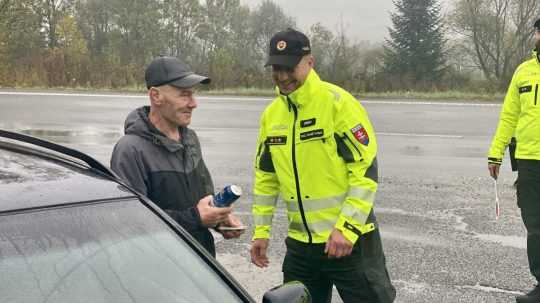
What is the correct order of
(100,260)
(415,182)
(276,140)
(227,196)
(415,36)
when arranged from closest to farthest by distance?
(100,260) < (227,196) < (276,140) < (415,182) < (415,36)

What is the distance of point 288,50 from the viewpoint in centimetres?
→ 294

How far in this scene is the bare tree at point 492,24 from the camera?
3312cm

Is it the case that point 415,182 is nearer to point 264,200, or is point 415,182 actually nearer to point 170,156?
point 264,200

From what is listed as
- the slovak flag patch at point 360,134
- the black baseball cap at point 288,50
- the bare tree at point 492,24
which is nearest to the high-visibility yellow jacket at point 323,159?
the slovak flag patch at point 360,134

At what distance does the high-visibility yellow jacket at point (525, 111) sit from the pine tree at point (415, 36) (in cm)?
2703

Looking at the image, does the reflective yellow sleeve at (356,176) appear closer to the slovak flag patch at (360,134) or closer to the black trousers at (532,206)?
the slovak flag patch at (360,134)

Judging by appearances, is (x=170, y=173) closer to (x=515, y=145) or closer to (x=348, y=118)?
(x=348, y=118)

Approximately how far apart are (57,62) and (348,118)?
23934mm

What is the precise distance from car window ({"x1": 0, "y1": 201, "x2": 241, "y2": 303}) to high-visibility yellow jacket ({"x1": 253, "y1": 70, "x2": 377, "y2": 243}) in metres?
0.92

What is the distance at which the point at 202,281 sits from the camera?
208cm

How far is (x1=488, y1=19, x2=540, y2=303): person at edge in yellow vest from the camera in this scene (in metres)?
4.06

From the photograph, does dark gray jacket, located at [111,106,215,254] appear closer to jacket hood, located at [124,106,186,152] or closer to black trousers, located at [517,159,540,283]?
jacket hood, located at [124,106,186,152]

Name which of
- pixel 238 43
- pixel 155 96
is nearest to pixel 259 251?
pixel 155 96

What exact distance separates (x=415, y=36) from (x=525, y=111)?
29464 millimetres
